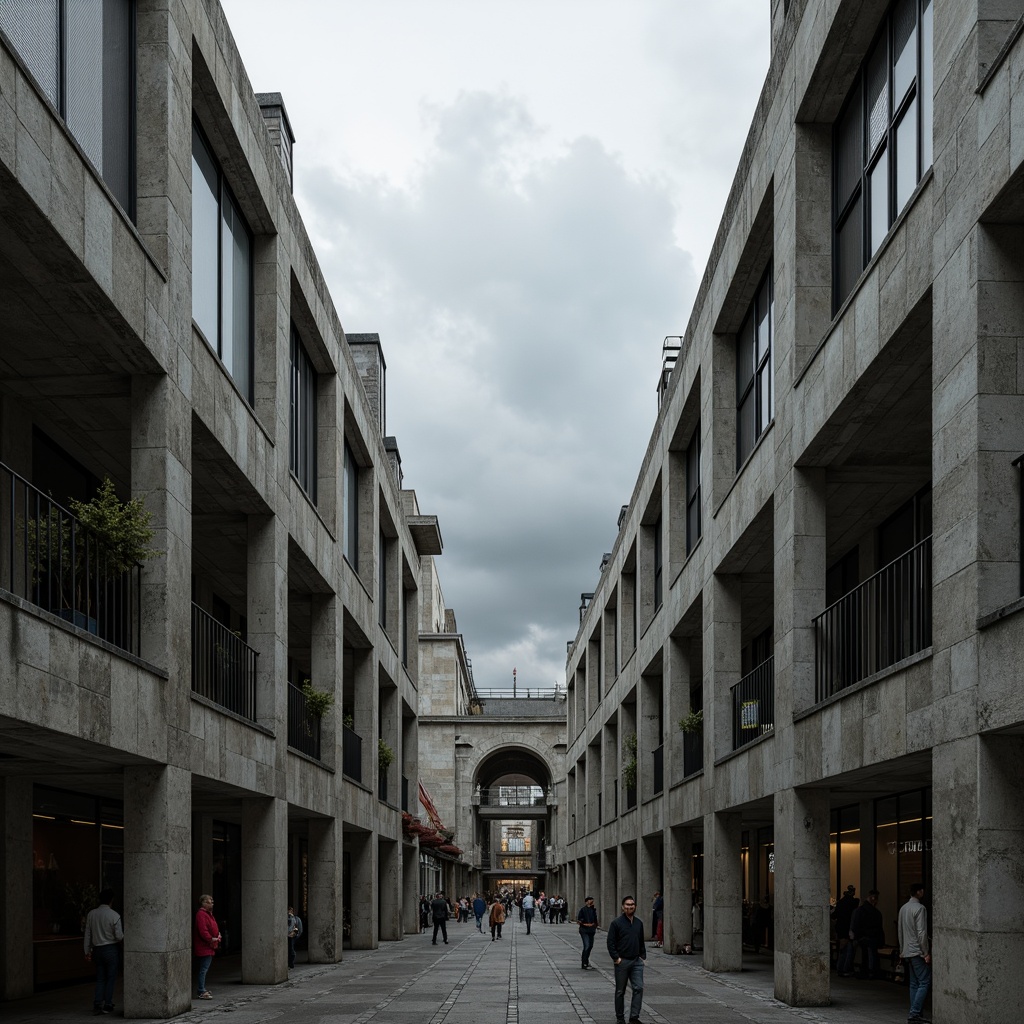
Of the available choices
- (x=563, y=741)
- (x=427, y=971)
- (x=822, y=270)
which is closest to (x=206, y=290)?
(x=822, y=270)

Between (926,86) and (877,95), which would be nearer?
(926,86)

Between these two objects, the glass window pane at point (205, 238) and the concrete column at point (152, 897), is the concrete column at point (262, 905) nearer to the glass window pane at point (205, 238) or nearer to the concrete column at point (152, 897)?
the concrete column at point (152, 897)

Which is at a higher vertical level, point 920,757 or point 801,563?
point 801,563

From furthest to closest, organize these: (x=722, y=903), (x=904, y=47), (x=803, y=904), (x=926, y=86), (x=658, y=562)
Result: (x=658, y=562), (x=722, y=903), (x=803, y=904), (x=904, y=47), (x=926, y=86)

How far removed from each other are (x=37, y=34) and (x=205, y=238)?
22.3ft

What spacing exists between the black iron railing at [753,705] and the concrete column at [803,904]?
166 inches

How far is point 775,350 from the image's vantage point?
841 inches

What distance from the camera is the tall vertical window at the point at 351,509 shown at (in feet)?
112

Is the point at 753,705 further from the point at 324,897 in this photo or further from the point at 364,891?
the point at 364,891

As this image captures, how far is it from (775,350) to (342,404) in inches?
466

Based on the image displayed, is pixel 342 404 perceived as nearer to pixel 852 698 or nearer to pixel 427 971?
pixel 427 971

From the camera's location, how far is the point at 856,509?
22.1 meters

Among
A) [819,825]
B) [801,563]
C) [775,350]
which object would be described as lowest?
[819,825]

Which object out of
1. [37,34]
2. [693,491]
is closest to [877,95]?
[37,34]
